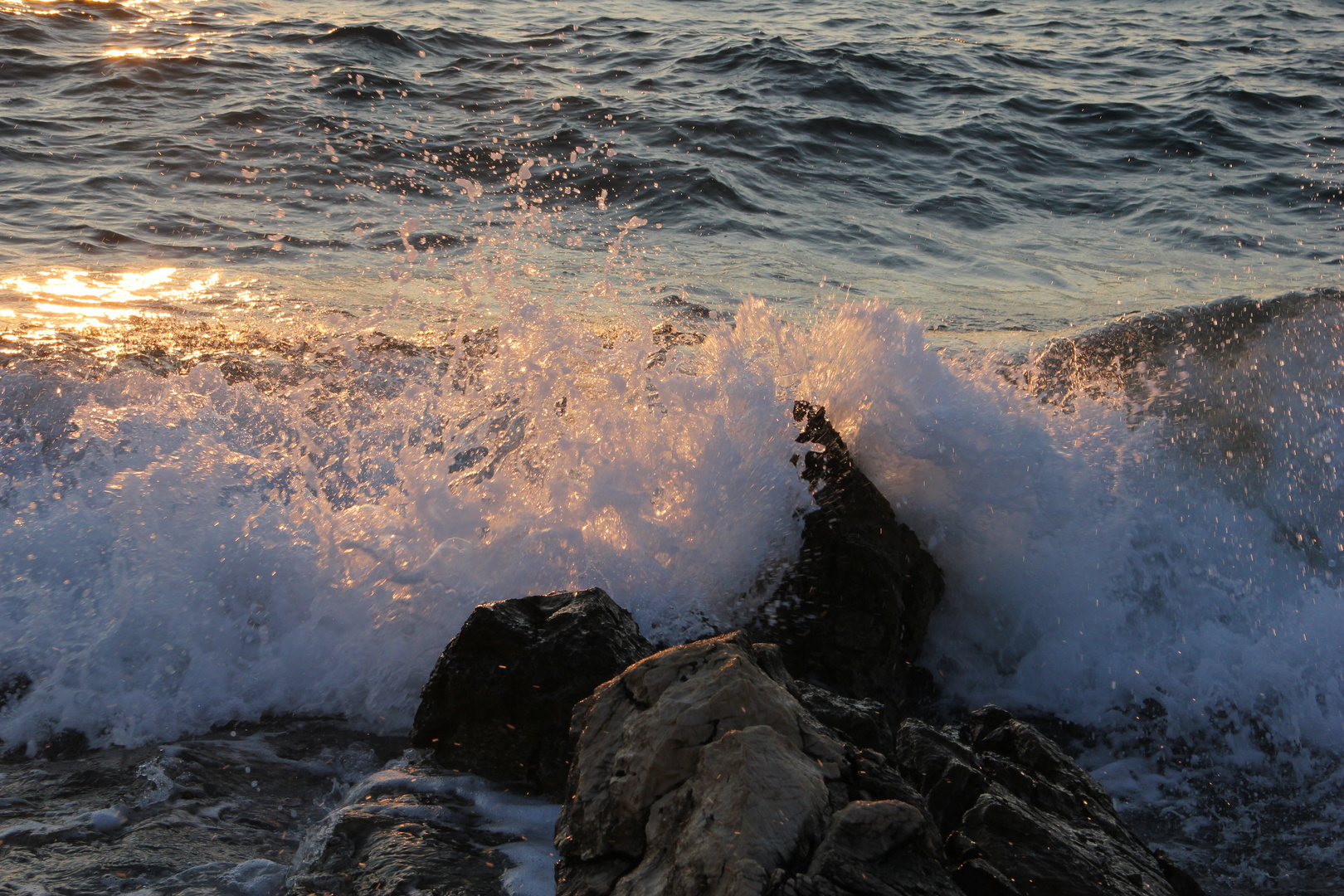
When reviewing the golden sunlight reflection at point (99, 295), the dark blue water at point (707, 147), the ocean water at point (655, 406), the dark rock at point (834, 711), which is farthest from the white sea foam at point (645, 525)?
the dark blue water at point (707, 147)

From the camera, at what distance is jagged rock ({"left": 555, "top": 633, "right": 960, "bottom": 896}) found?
5.82 ft

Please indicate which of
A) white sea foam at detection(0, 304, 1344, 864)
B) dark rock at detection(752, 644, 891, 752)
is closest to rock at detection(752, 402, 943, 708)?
white sea foam at detection(0, 304, 1344, 864)

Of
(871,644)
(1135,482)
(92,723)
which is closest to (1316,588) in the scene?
(1135,482)

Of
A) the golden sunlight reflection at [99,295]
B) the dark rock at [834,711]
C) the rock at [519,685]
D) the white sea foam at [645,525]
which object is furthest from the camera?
the golden sunlight reflection at [99,295]

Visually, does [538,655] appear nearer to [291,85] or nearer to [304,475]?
[304,475]

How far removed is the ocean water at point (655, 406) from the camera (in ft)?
11.5

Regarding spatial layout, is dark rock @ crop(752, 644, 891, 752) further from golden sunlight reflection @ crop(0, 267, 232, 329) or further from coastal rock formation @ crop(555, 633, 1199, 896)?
golden sunlight reflection @ crop(0, 267, 232, 329)

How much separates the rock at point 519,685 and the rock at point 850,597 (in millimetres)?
674

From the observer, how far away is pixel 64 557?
3.75m

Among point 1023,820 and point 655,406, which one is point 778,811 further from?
point 655,406

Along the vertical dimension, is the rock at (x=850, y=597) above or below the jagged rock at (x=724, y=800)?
below

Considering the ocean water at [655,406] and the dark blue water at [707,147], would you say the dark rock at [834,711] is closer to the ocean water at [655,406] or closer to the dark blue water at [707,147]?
the ocean water at [655,406]

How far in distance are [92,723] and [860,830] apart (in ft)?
8.33

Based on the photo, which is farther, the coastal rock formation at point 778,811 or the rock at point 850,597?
the rock at point 850,597
